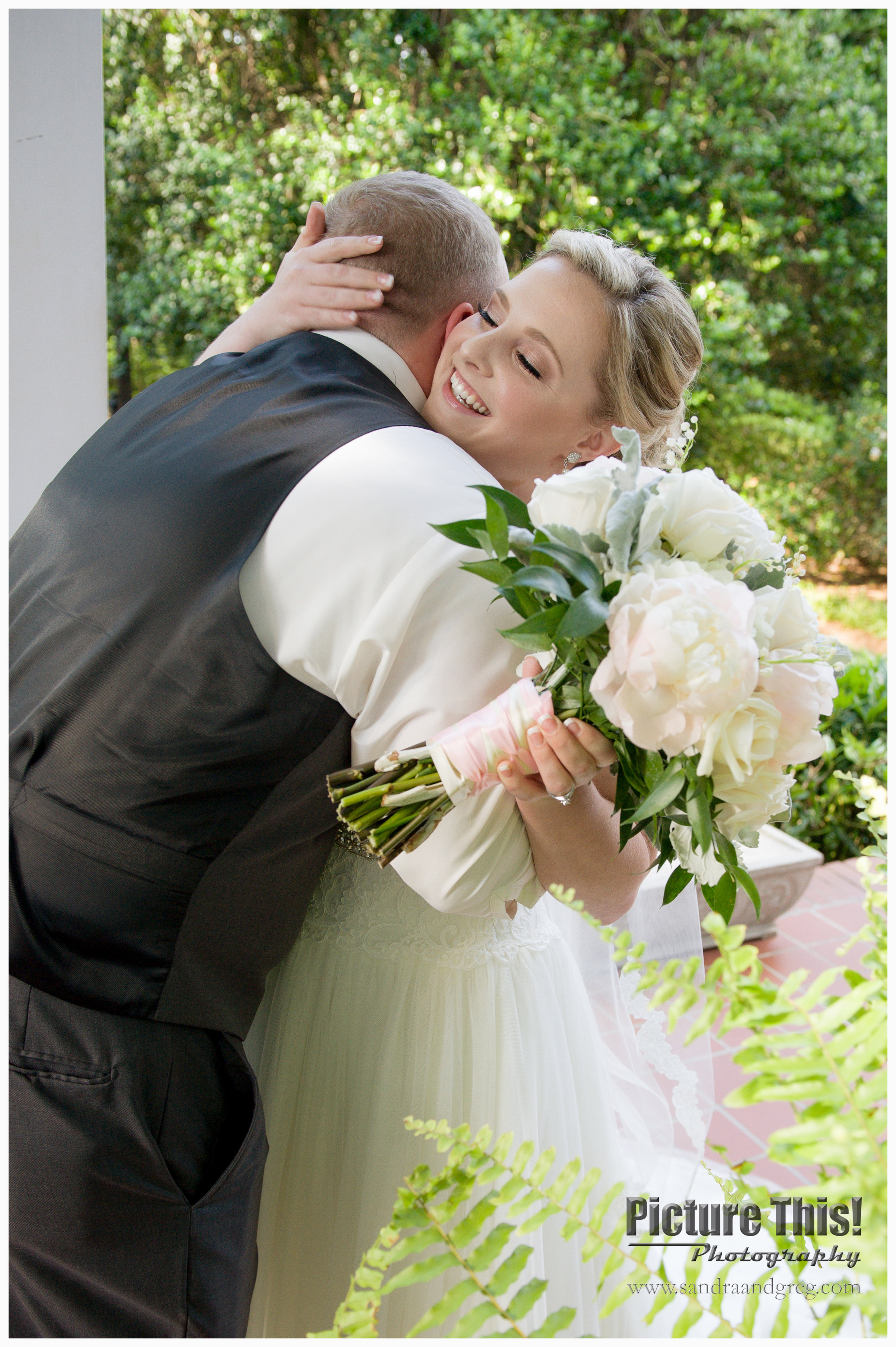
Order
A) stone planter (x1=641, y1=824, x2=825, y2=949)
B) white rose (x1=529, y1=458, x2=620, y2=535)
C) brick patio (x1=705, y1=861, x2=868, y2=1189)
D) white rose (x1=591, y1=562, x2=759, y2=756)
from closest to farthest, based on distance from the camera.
Answer: white rose (x1=591, y1=562, x2=759, y2=756) → white rose (x1=529, y1=458, x2=620, y2=535) → brick patio (x1=705, y1=861, x2=868, y2=1189) → stone planter (x1=641, y1=824, x2=825, y2=949)

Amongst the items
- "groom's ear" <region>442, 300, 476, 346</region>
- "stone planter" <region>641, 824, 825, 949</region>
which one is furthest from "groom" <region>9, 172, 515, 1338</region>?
"stone planter" <region>641, 824, 825, 949</region>

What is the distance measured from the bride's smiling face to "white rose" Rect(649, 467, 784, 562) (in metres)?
0.59

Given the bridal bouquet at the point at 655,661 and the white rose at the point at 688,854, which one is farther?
the white rose at the point at 688,854

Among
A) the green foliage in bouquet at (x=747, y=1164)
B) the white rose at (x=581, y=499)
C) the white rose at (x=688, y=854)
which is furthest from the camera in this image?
the white rose at (x=688, y=854)

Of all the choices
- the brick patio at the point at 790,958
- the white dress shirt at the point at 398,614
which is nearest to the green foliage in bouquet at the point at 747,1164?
the white dress shirt at the point at 398,614

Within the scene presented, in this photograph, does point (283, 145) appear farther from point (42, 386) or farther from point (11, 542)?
point (11, 542)

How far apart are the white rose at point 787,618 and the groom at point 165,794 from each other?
0.31 meters

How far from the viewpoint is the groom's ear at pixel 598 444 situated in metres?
1.53

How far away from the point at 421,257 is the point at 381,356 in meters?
0.19

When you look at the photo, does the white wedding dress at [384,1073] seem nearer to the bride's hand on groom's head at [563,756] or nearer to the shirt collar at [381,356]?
the bride's hand on groom's head at [563,756]

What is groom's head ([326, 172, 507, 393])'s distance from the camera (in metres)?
1.39

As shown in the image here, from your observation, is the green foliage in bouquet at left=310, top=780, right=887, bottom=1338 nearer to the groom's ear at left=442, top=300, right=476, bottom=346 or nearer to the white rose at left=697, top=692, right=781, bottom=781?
the white rose at left=697, top=692, right=781, bottom=781

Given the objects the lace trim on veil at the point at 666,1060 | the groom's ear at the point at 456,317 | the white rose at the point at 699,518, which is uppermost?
the groom's ear at the point at 456,317

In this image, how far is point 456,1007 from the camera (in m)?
1.40
